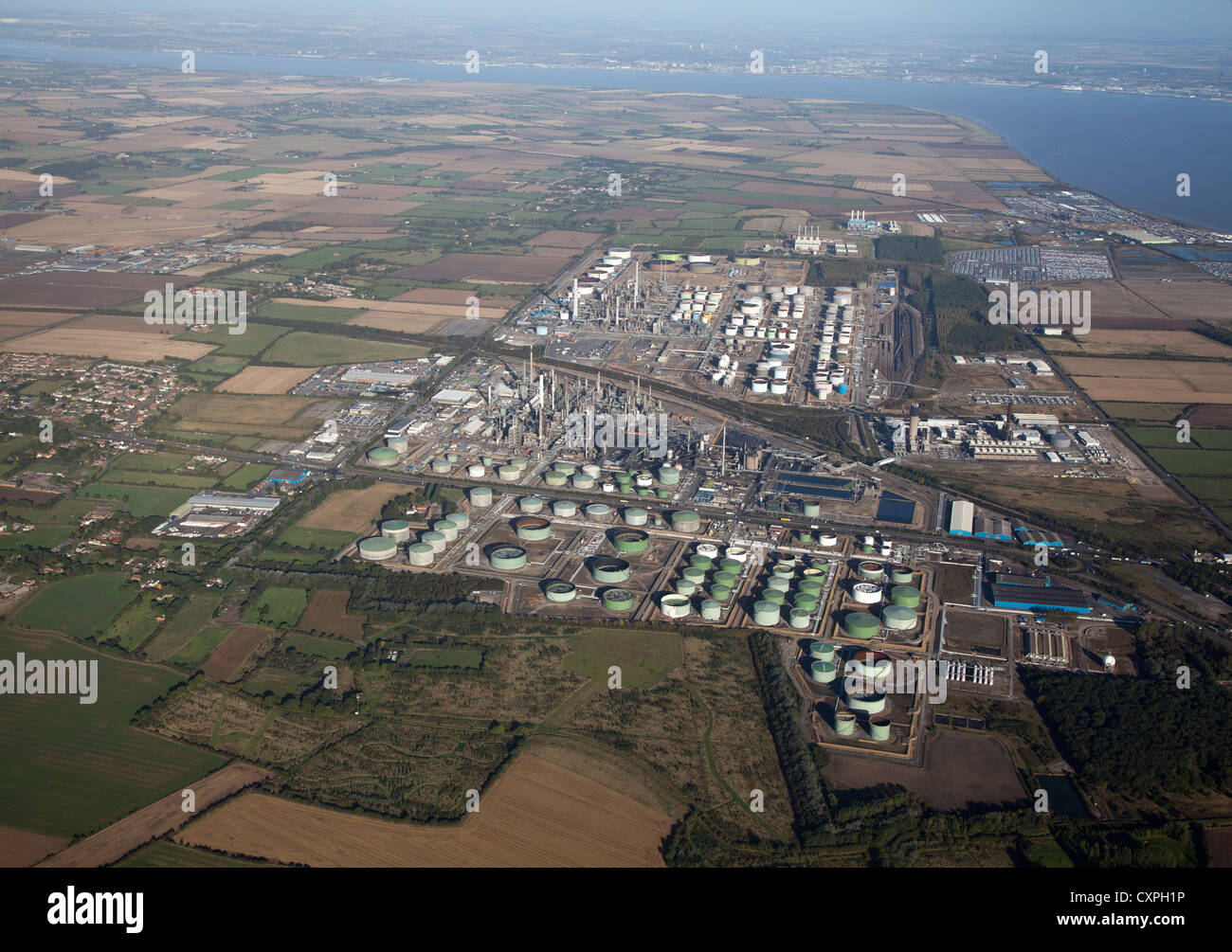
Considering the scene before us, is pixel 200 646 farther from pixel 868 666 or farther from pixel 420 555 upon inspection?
pixel 868 666

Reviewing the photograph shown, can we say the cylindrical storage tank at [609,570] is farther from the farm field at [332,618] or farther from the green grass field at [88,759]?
the green grass field at [88,759]

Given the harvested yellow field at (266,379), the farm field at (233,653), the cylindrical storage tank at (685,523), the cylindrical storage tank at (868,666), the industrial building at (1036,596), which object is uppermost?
the harvested yellow field at (266,379)

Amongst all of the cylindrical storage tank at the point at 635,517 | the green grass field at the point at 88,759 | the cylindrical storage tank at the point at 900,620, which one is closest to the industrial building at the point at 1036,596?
the cylindrical storage tank at the point at 900,620

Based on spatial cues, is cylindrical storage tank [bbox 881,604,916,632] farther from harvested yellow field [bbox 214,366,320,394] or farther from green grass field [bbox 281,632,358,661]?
harvested yellow field [bbox 214,366,320,394]

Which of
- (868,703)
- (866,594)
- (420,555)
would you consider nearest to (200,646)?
(420,555)

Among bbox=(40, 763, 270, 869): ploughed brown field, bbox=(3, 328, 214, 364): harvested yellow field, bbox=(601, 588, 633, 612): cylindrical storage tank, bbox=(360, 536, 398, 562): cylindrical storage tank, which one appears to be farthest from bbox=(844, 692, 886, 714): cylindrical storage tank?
bbox=(3, 328, 214, 364): harvested yellow field

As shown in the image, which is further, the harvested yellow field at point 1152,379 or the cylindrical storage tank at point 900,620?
the harvested yellow field at point 1152,379
